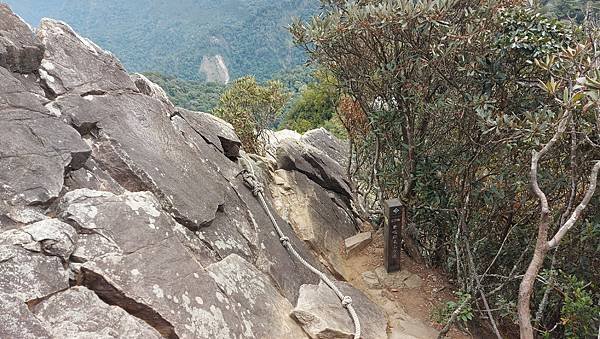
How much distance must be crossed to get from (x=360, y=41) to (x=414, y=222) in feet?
9.12

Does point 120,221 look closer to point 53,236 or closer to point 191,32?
point 53,236

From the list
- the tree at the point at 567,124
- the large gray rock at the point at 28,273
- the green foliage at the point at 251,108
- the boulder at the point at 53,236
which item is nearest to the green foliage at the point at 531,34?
the tree at the point at 567,124

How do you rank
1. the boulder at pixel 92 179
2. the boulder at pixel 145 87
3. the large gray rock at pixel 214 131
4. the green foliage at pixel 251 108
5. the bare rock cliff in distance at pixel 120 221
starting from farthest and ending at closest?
the green foliage at pixel 251 108, the large gray rock at pixel 214 131, the boulder at pixel 145 87, the boulder at pixel 92 179, the bare rock cliff in distance at pixel 120 221

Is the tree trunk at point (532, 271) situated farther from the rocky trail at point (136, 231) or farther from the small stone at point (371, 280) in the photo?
the small stone at point (371, 280)

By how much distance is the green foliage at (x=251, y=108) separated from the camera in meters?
9.78

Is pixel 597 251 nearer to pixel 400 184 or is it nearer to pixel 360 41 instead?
pixel 400 184

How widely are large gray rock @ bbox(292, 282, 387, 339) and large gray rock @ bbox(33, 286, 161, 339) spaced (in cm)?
177

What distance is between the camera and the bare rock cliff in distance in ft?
11.6

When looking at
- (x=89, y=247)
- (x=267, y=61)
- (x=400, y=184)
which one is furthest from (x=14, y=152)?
(x=267, y=61)

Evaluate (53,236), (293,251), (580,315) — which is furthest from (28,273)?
(580,315)

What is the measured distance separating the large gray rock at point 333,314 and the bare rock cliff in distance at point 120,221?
1.1 inches

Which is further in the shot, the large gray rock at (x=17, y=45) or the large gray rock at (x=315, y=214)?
the large gray rock at (x=315, y=214)

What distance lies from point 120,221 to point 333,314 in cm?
248

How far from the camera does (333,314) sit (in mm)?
5238
